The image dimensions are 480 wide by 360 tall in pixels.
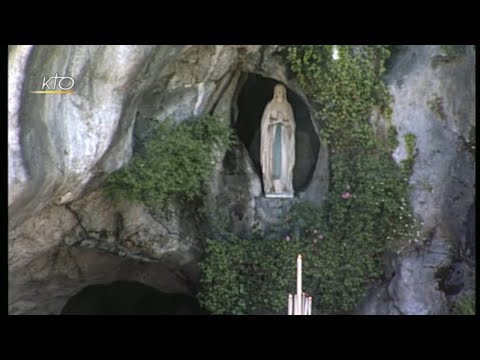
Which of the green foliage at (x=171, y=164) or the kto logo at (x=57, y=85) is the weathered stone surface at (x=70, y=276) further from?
the kto logo at (x=57, y=85)

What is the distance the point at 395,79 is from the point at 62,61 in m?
4.15

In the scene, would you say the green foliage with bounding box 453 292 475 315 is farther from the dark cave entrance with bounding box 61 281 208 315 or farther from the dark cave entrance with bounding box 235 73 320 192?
the dark cave entrance with bounding box 61 281 208 315

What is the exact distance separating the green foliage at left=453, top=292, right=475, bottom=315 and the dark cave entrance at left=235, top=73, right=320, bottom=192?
2.89 meters

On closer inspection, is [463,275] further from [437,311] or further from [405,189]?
[405,189]

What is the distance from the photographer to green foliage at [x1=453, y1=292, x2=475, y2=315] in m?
6.97

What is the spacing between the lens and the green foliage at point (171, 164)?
24.1ft

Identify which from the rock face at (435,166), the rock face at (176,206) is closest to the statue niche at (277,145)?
the rock face at (176,206)

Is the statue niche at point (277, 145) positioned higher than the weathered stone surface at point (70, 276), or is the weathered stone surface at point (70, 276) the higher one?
the statue niche at point (277, 145)

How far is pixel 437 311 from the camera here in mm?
7473

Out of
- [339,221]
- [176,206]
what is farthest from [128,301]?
[339,221]

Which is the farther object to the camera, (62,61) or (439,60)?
(439,60)

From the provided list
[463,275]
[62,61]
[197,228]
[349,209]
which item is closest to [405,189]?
[349,209]

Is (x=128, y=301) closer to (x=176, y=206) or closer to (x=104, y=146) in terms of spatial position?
(x=176, y=206)

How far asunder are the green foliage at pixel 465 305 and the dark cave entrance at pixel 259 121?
2.89 m
